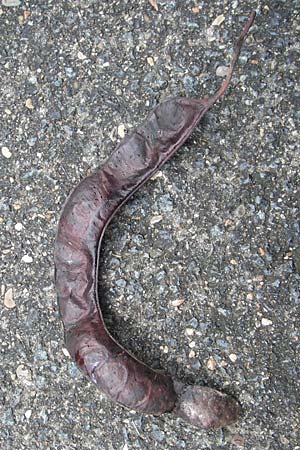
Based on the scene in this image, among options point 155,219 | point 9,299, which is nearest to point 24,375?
point 9,299

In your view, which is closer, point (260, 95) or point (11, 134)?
point (260, 95)

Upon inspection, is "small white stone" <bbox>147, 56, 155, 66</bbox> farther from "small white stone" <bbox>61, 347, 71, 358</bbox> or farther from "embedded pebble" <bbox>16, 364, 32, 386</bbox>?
"embedded pebble" <bbox>16, 364, 32, 386</bbox>

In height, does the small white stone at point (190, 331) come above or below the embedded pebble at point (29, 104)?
below

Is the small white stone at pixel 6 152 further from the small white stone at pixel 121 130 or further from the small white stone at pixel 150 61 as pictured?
the small white stone at pixel 150 61

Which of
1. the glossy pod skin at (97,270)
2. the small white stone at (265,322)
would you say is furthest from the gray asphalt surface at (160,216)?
the glossy pod skin at (97,270)

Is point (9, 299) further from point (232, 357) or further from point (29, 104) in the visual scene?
point (232, 357)

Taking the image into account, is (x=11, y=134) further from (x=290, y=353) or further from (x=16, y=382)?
(x=290, y=353)

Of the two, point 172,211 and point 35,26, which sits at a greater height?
point 35,26

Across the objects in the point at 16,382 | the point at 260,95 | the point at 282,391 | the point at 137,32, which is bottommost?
the point at 282,391

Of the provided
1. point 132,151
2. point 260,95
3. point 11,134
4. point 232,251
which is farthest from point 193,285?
point 11,134
